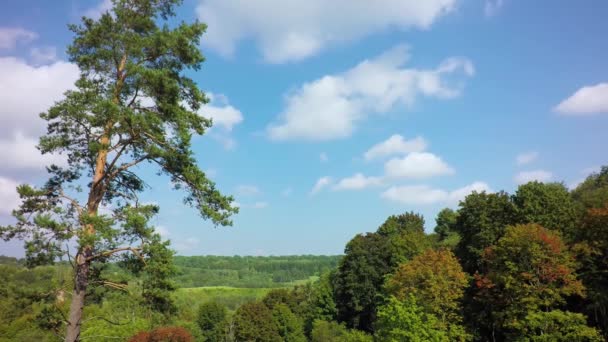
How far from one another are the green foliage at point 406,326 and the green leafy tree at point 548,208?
14.7 meters

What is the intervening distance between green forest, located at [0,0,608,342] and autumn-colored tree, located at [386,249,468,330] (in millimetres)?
140

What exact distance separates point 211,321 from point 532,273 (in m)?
78.1

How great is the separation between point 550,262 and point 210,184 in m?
28.6

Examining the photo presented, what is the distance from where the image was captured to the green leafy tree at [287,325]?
78.1 metres

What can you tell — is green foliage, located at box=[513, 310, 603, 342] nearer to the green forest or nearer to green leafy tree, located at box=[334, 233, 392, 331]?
the green forest

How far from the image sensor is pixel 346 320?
69875 mm

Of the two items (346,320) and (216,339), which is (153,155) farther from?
(216,339)

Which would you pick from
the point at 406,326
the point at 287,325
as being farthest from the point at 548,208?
the point at 287,325

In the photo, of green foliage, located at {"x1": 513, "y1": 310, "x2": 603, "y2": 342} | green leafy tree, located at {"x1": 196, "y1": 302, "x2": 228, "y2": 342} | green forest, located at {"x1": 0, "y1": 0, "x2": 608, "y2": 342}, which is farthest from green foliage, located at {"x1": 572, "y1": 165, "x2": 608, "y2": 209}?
green leafy tree, located at {"x1": 196, "y1": 302, "x2": 228, "y2": 342}

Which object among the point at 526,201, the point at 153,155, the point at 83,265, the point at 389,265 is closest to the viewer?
the point at 83,265

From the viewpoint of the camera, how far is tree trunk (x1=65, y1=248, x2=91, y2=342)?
41.6ft

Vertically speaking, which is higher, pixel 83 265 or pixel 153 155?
pixel 153 155

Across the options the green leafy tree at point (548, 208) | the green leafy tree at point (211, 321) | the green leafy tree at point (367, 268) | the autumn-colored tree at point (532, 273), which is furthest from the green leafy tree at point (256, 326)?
the autumn-colored tree at point (532, 273)

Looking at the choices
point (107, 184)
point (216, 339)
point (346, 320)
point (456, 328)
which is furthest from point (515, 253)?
point (216, 339)
